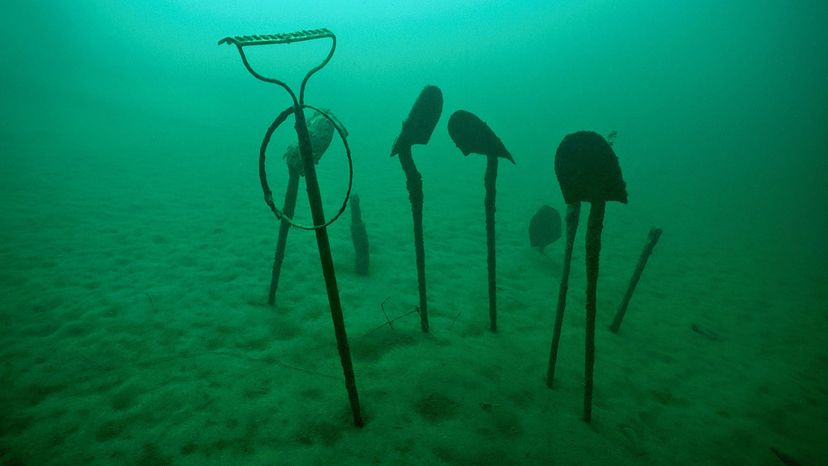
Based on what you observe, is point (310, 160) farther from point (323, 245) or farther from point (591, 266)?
point (591, 266)

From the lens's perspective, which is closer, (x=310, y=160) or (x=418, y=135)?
(x=310, y=160)

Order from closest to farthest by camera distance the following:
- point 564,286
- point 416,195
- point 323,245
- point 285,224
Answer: point 323,245 < point 564,286 < point 416,195 < point 285,224

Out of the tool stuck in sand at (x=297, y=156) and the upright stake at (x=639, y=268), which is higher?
the tool stuck in sand at (x=297, y=156)

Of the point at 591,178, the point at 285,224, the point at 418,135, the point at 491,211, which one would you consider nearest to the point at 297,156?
the point at 285,224

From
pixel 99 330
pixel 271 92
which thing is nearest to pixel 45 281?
pixel 99 330

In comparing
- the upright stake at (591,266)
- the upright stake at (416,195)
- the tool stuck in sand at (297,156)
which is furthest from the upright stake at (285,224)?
the upright stake at (591,266)

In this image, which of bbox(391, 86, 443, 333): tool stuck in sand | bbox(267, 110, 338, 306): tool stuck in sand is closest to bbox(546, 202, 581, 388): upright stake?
bbox(391, 86, 443, 333): tool stuck in sand

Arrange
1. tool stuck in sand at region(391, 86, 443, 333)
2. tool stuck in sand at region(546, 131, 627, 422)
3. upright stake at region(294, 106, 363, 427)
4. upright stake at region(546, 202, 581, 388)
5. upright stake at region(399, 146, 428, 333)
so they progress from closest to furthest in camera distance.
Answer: upright stake at region(294, 106, 363, 427)
tool stuck in sand at region(546, 131, 627, 422)
upright stake at region(546, 202, 581, 388)
tool stuck in sand at region(391, 86, 443, 333)
upright stake at region(399, 146, 428, 333)

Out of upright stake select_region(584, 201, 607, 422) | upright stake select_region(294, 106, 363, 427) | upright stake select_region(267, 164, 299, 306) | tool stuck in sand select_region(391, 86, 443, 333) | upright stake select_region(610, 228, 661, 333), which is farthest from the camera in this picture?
upright stake select_region(610, 228, 661, 333)

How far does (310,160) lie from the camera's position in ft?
6.84

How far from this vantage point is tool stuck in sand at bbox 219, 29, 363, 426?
1829 millimetres

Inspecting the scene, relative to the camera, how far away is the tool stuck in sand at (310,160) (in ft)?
6.00

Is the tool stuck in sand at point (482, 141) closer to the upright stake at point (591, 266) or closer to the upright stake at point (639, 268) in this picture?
the upright stake at point (591, 266)

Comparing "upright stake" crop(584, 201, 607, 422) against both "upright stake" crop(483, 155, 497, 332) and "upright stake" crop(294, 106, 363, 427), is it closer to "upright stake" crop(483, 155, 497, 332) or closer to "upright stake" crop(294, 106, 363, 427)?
"upright stake" crop(483, 155, 497, 332)
